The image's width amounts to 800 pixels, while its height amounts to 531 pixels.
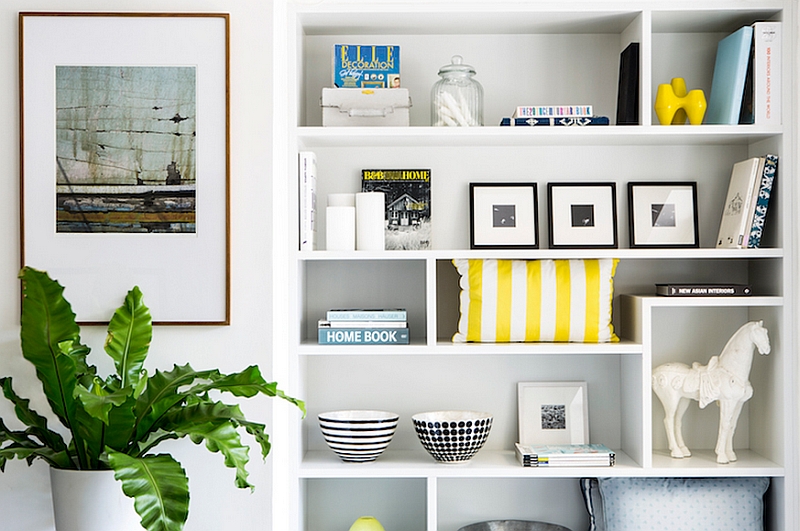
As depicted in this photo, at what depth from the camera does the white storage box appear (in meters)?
2.19

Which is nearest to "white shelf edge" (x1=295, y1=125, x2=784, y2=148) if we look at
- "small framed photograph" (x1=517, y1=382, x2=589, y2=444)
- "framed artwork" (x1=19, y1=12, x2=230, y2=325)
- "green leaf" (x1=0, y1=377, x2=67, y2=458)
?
"framed artwork" (x1=19, y1=12, x2=230, y2=325)

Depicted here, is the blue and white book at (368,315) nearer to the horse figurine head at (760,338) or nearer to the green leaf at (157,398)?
the green leaf at (157,398)

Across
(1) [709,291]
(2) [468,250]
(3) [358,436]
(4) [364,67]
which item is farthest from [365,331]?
(1) [709,291]

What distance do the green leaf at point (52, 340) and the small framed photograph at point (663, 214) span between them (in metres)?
1.58

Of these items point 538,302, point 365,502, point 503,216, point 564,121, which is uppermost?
point 564,121

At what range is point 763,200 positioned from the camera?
2123 millimetres

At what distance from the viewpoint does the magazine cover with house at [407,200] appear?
7.63 ft

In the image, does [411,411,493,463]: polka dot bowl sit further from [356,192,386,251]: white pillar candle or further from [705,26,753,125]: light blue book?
[705,26,753,125]: light blue book

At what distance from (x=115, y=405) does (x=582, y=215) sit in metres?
1.42

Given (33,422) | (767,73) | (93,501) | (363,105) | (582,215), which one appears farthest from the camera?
(582,215)

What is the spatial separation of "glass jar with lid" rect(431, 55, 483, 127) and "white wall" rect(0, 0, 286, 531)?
50 centimetres

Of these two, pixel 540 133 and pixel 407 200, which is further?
pixel 407 200

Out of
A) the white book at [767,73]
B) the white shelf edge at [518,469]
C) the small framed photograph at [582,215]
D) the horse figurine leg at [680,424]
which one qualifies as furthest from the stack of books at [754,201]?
the white shelf edge at [518,469]

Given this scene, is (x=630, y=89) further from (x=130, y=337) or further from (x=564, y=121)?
(x=130, y=337)
